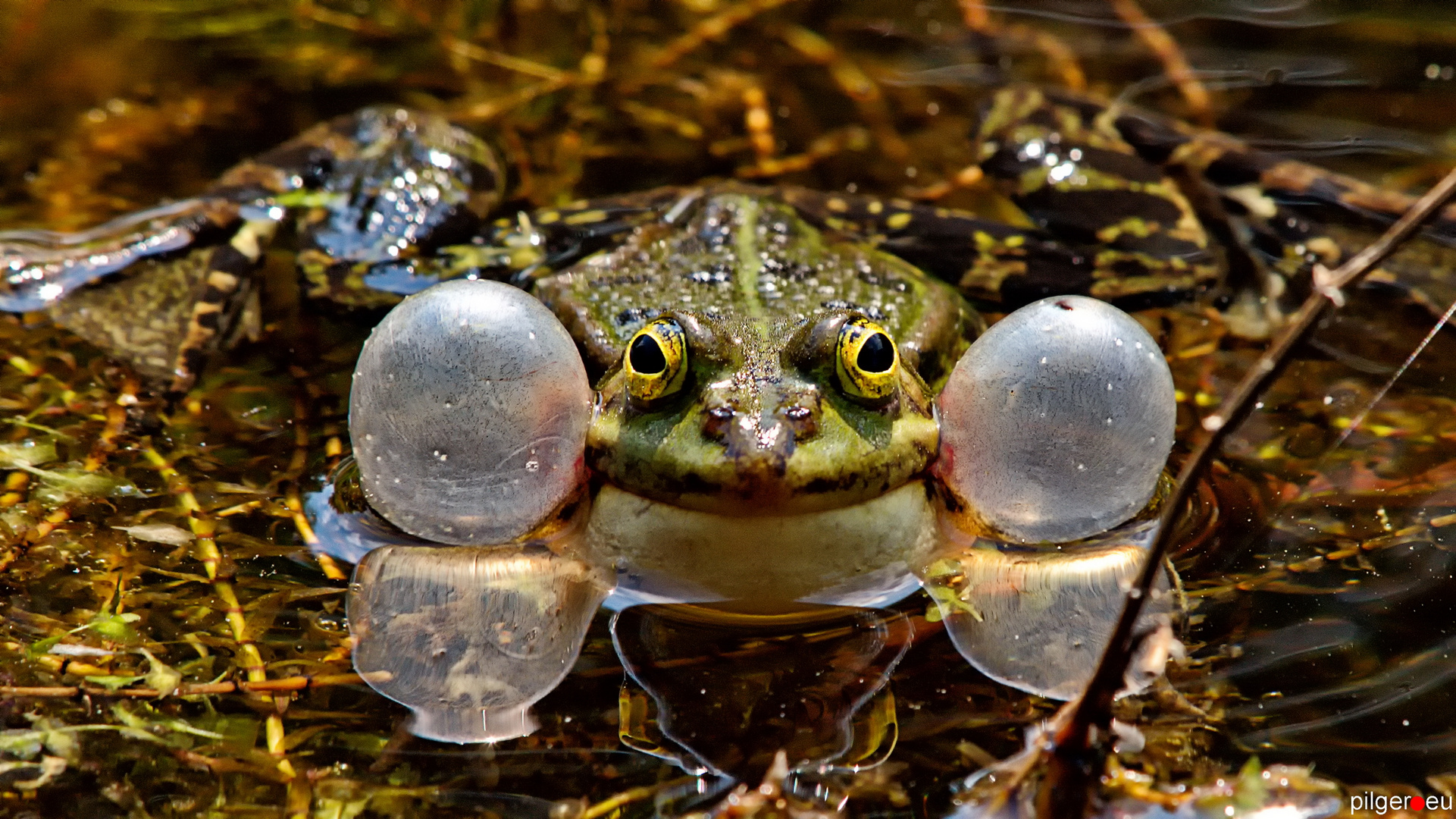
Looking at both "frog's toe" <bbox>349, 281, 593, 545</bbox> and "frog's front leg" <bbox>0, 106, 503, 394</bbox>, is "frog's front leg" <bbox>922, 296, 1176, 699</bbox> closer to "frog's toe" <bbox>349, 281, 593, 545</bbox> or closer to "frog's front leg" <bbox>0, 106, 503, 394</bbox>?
"frog's toe" <bbox>349, 281, 593, 545</bbox>

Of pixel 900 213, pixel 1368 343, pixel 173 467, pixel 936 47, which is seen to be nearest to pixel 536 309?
pixel 173 467

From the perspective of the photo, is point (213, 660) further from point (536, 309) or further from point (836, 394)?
point (836, 394)

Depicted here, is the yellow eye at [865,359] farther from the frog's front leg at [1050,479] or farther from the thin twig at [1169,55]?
the thin twig at [1169,55]

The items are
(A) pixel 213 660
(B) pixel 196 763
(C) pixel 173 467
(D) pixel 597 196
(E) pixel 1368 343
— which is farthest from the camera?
(D) pixel 597 196

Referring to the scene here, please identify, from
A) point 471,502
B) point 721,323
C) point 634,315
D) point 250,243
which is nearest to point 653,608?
point 471,502

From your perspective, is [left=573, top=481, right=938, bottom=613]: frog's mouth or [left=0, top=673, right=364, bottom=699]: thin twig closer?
[left=0, top=673, right=364, bottom=699]: thin twig

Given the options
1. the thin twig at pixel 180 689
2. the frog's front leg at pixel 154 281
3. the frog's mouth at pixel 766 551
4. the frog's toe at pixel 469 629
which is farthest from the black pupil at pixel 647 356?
the frog's front leg at pixel 154 281

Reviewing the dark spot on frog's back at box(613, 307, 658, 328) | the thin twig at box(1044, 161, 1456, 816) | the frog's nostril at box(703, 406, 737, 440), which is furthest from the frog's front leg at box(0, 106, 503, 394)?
the thin twig at box(1044, 161, 1456, 816)
